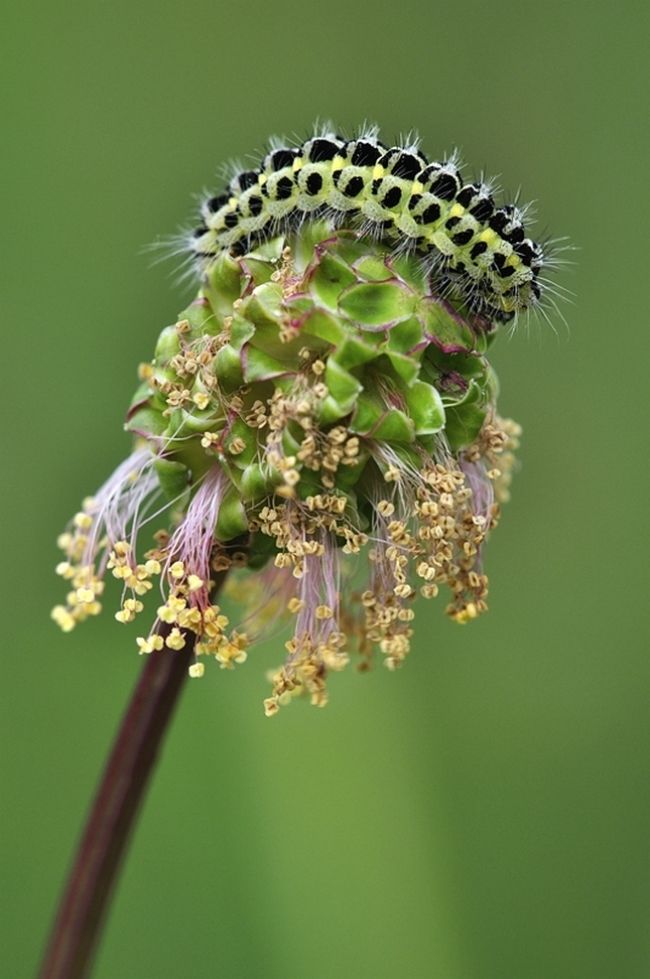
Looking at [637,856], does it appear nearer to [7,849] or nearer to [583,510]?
[583,510]

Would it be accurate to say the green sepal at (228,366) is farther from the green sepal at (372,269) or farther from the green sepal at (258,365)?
the green sepal at (372,269)

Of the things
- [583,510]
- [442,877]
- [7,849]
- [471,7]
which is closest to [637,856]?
[442,877]

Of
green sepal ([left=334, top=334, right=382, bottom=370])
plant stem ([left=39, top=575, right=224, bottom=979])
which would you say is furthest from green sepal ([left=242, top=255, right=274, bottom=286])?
plant stem ([left=39, top=575, right=224, bottom=979])

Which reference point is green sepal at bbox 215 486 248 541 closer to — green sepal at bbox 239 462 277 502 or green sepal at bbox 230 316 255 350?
green sepal at bbox 239 462 277 502

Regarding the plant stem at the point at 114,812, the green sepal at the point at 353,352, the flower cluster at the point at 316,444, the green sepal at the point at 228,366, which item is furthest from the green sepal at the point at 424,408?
the plant stem at the point at 114,812

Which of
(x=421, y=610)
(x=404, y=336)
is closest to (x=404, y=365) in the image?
(x=404, y=336)

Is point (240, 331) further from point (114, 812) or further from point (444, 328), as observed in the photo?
point (114, 812)
